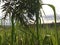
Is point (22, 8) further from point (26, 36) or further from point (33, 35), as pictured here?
point (26, 36)

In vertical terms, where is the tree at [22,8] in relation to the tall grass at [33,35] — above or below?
above

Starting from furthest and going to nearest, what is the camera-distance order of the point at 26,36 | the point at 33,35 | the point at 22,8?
the point at 26,36 → the point at 33,35 → the point at 22,8

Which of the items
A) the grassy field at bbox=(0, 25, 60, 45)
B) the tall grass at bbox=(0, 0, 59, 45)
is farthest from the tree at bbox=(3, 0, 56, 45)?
the grassy field at bbox=(0, 25, 60, 45)

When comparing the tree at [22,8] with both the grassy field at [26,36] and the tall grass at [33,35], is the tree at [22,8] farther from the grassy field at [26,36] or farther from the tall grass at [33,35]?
the grassy field at [26,36]

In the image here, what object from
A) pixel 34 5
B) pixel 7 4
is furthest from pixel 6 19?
pixel 34 5

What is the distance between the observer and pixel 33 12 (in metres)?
1.28

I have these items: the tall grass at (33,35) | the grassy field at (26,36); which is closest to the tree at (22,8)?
the tall grass at (33,35)

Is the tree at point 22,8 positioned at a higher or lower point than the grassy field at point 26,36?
higher

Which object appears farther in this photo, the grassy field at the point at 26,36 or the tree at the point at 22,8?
the grassy field at the point at 26,36

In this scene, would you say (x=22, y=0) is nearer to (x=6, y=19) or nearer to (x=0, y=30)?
(x=6, y=19)

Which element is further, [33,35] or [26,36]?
[26,36]

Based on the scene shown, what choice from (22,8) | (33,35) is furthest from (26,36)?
(22,8)

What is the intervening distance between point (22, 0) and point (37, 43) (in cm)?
41

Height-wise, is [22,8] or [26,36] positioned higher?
[22,8]
